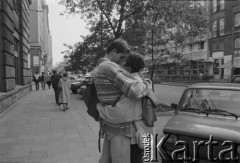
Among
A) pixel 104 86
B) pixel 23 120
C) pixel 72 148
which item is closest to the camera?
pixel 104 86

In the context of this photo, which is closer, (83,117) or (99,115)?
(99,115)

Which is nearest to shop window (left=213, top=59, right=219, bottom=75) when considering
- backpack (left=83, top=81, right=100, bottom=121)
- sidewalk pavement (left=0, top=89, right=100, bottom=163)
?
sidewalk pavement (left=0, top=89, right=100, bottom=163)

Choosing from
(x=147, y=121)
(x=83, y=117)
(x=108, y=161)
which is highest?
(x=147, y=121)

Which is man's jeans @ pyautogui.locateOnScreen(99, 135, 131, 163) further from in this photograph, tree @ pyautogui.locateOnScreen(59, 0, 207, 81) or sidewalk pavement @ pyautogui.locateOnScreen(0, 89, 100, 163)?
tree @ pyautogui.locateOnScreen(59, 0, 207, 81)

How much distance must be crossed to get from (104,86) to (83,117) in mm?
7926

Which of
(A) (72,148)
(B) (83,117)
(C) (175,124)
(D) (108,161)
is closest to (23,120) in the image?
(B) (83,117)

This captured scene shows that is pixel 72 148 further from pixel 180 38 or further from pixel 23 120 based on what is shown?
pixel 180 38

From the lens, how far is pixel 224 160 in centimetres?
385

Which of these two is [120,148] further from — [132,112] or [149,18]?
[149,18]

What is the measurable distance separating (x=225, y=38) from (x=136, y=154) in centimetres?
4339

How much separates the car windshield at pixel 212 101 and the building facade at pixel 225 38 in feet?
111

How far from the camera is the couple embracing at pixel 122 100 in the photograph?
277 centimetres

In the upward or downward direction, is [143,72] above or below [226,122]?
above

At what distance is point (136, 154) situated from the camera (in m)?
2.92
